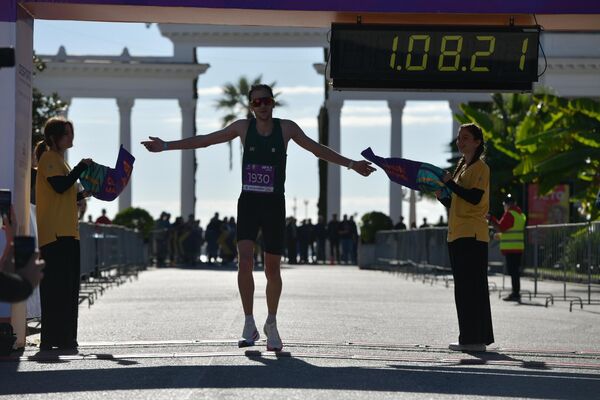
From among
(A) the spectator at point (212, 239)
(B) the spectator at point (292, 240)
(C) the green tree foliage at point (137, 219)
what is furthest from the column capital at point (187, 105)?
(C) the green tree foliage at point (137, 219)

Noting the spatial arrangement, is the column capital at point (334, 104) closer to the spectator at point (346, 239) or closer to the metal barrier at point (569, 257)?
the spectator at point (346, 239)

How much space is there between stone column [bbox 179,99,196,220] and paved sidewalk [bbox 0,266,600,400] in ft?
167

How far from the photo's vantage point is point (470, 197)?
36.0 feet

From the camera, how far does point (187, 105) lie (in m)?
70.2

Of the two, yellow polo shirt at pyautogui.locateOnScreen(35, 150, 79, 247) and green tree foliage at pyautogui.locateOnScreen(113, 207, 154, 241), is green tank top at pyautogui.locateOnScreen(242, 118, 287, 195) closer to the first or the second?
yellow polo shirt at pyautogui.locateOnScreen(35, 150, 79, 247)

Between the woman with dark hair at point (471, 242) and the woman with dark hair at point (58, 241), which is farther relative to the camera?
the woman with dark hair at point (471, 242)

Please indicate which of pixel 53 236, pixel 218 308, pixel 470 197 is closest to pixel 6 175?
pixel 53 236

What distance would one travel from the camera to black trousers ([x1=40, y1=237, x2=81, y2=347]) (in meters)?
10.7

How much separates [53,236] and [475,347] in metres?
3.33

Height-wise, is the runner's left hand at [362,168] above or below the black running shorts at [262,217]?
above

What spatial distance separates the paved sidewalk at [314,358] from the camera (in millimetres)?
8078

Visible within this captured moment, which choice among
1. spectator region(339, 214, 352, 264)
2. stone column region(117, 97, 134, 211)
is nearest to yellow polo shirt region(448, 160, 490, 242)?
spectator region(339, 214, 352, 264)

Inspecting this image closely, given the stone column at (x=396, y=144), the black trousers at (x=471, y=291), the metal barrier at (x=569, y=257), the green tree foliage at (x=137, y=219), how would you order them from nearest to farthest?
the black trousers at (x=471, y=291) < the metal barrier at (x=569, y=257) < the green tree foliage at (x=137, y=219) < the stone column at (x=396, y=144)

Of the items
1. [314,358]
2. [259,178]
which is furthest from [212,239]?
[314,358]
